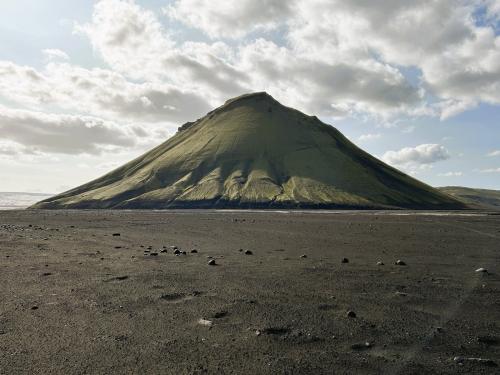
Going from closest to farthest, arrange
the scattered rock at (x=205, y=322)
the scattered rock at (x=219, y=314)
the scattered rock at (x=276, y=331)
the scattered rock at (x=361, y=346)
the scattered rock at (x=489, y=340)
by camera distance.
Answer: the scattered rock at (x=361, y=346)
the scattered rock at (x=489, y=340)
the scattered rock at (x=276, y=331)
the scattered rock at (x=205, y=322)
the scattered rock at (x=219, y=314)

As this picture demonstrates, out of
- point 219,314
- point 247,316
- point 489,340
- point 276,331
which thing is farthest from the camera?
point 219,314

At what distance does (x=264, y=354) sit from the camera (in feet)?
25.8

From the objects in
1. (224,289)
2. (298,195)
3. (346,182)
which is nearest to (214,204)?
(298,195)

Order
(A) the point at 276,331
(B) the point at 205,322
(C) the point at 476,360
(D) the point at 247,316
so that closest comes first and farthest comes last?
(C) the point at 476,360 < (A) the point at 276,331 < (B) the point at 205,322 < (D) the point at 247,316

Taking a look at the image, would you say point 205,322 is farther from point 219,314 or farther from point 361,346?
point 361,346

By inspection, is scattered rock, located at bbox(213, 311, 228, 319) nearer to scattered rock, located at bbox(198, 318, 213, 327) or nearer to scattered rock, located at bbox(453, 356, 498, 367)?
scattered rock, located at bbox(198, 318, 213, 327)

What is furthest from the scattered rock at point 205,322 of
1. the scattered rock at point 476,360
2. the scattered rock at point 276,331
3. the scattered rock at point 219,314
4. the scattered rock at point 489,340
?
the scattered rock at point 489,340

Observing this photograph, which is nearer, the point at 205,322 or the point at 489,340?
the point at 489,340

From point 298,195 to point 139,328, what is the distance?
15313cm

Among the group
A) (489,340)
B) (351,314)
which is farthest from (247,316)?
(489,340)

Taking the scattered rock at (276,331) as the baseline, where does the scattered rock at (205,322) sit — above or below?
above

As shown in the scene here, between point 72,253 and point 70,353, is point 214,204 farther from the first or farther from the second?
point 70,353

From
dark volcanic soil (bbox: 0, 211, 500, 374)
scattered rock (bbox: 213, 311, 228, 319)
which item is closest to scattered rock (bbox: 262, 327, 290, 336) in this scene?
dark volcanic soil (bbox: 0, 211, 500, 374)

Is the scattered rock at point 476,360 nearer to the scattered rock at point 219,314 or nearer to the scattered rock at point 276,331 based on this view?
the scattered rock at point 276,331
